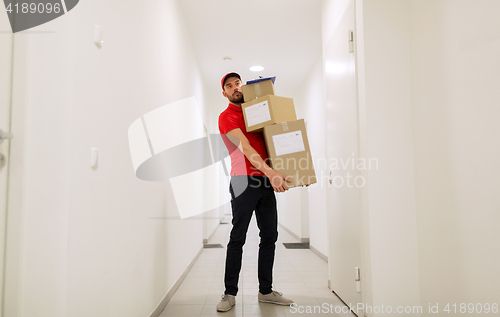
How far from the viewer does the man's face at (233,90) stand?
2.18 m

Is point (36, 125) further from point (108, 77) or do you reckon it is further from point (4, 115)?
point (108, 77)

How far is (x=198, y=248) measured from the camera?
365 centimetres

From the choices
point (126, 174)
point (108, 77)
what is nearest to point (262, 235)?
point (126, 174)

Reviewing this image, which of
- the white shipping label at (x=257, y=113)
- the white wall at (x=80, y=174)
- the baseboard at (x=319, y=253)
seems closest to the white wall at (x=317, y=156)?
the baseboard at (x=319, y=253)

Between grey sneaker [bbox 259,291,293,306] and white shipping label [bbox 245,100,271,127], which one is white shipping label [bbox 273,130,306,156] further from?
grey sneaker [bbox 259,291,293,306]

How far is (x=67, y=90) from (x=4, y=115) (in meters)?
0.19

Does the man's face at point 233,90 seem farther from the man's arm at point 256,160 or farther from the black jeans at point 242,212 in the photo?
the black jeans at point 242,212

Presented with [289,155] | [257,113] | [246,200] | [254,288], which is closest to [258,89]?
[257,113]

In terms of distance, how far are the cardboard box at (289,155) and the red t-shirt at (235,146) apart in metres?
0.16

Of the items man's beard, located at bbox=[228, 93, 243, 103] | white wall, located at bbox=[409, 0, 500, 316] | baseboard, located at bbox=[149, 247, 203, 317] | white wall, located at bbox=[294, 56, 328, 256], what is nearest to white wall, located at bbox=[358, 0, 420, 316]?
white wall, located at bbox=[409, 0, 500, 316]

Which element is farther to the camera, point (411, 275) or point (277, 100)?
point (277, 100)

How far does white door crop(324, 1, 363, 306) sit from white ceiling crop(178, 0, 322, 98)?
81cm

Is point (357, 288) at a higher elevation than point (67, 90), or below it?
below

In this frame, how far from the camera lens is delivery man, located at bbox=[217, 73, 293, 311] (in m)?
2.00
